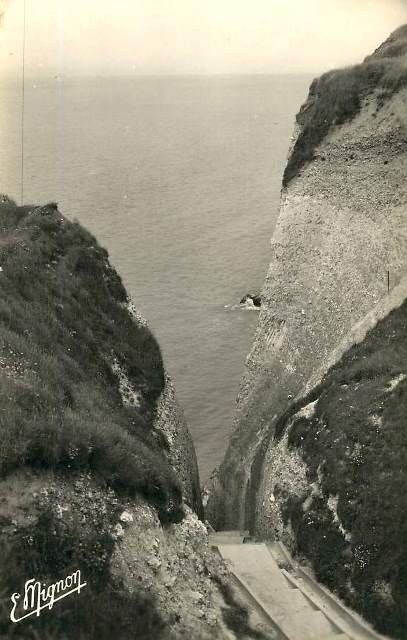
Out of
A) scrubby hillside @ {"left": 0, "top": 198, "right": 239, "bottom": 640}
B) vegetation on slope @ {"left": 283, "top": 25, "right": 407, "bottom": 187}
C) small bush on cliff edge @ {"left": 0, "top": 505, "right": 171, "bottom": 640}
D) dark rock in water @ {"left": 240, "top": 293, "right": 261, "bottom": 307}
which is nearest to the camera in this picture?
small bush on cliff edge @ {"left": 0, "top": 505, "right": 171, "bottom": 640}

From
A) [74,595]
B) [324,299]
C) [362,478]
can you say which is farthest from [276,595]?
[324,299]

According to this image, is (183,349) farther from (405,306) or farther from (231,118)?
(231,118)

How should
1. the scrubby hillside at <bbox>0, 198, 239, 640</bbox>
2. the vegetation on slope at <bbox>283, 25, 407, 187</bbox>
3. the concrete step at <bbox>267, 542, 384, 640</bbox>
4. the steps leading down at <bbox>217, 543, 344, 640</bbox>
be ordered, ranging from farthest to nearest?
1. the vegetation on slope at <bbox>283, 25, 407, 187</bbox>
2. the concrete step at <bbox>267, 542, 384, 640</bbox>
3. the steps leading down at <bbox>217, 543, 344, 640</bbox>
4. the scrubby hillside at <bbox>0, 198, 239, 640</bbox>

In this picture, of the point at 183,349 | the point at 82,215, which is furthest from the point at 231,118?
the point at 183,349

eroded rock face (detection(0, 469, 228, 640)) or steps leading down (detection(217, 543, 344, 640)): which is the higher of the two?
eroded rock face (detection(0, 469, 228, 640))

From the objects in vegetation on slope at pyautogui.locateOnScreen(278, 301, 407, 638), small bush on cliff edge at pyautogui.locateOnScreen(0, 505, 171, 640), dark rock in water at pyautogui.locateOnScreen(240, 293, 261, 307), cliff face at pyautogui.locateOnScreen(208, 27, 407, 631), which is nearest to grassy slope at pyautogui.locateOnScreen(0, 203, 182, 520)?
small bush on cliff edge at pyautogui.locateOnScreen(0, 505, 171, 640)

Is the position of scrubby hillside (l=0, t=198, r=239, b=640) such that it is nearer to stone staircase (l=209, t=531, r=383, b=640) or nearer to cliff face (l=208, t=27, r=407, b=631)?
stone staircase (l=209, t=531, r=383, b=640)

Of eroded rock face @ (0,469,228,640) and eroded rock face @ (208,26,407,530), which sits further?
eroded rock face @ (208,26,407,530)
